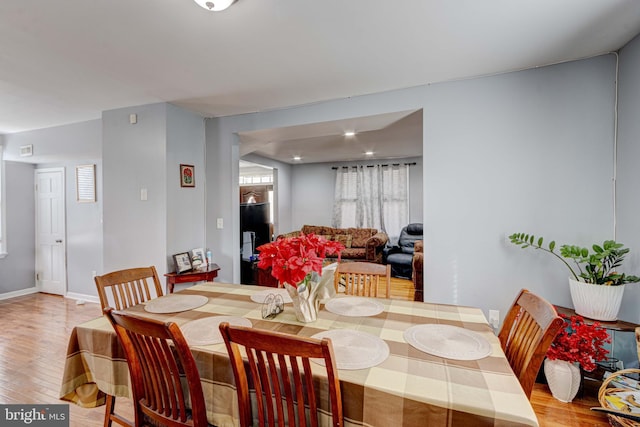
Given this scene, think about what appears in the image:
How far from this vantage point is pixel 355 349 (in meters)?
1.17

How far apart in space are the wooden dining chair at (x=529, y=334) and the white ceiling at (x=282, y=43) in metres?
1.55

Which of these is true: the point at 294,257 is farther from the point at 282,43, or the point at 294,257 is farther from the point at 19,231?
the point at 19,231

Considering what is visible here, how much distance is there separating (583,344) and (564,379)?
295mm

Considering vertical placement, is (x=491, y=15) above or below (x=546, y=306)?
above

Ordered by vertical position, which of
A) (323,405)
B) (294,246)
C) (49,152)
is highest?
(49,152)

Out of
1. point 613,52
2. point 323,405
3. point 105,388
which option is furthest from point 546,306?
point 613,52

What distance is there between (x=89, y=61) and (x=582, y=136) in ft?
12.1

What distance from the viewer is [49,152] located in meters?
4.04

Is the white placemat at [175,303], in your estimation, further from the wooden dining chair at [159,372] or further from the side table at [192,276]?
the side table at [192,276]

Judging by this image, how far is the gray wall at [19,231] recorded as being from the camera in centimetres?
444

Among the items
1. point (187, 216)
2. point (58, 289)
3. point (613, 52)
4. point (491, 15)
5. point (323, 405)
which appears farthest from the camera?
point (58, 289)

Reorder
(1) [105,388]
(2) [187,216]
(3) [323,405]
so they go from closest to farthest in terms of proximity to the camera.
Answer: (3) [323,405]
(1) [105,388]
(2) [187,216]

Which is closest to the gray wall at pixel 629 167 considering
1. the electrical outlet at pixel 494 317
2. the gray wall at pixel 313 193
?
the electrical outlet at pixel 494 317

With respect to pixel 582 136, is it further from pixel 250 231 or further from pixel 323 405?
pixel 250 231
